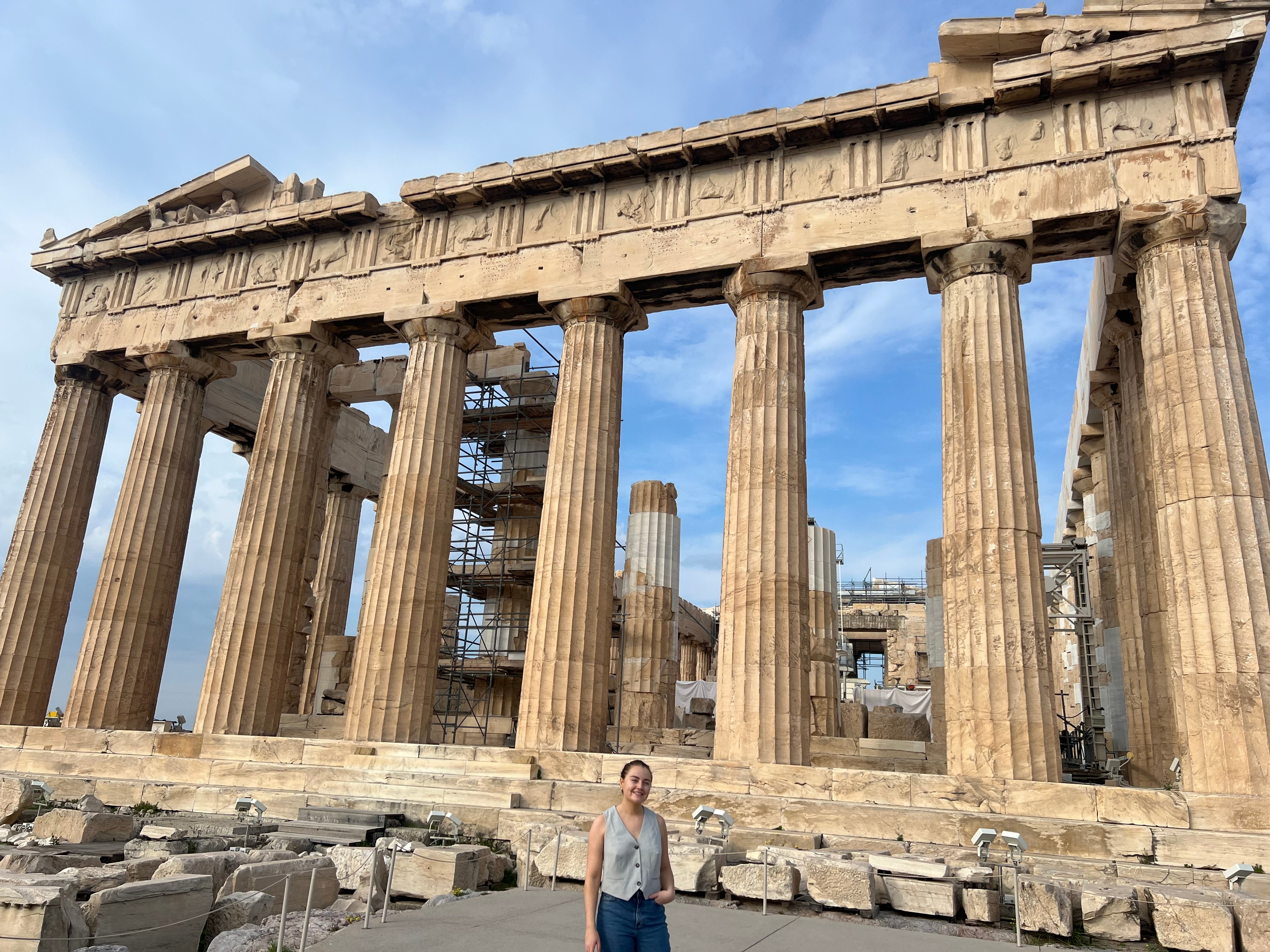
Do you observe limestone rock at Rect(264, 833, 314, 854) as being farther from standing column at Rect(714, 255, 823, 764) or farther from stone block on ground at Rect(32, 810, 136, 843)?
standing column at Rect(714, 255, 823, 764)

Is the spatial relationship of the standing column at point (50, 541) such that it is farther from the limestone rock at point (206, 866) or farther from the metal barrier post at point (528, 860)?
the metal barrier post at point (528, 860)

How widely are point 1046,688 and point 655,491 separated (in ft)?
48.0

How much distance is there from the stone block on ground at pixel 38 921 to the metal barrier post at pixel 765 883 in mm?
5641

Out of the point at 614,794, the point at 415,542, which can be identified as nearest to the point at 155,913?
the point at 614,794

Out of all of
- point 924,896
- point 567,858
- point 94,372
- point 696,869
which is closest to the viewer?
point 924,896

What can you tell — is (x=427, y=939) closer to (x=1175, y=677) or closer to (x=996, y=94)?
(x=1175, y=677)

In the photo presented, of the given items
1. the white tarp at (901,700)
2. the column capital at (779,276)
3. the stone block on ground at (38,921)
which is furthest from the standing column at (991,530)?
the white tarp at (901,700)

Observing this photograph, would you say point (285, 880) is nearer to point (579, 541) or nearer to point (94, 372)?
point (579, 541)

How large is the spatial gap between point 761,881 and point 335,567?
24.2 meters

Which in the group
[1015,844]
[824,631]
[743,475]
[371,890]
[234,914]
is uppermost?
[743,475]

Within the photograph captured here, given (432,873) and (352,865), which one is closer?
(432,873)

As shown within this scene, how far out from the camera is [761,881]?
890 cm

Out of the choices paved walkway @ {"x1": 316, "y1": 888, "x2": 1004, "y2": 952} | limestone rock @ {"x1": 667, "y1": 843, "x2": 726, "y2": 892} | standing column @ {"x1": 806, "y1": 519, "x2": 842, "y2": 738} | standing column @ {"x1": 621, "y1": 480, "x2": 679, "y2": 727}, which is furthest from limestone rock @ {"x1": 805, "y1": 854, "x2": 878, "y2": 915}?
standing column @ {"x1": 621, "y1": 480, "x2": 679, "y2": 727}

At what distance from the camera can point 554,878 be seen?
30.7 feet
